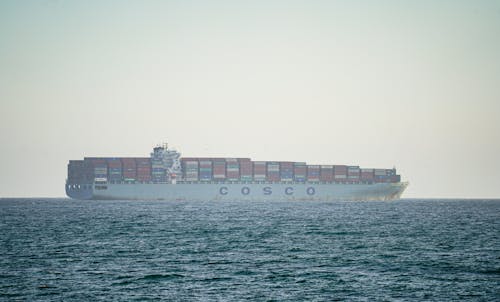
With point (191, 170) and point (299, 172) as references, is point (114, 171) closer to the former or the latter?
point (191, 170)

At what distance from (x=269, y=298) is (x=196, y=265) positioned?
10.3 metres

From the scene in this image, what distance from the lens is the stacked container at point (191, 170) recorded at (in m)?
152

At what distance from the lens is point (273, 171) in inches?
6063

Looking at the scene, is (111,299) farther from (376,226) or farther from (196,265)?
(376,226)

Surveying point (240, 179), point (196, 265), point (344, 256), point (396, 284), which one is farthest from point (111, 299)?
point (240, 179)

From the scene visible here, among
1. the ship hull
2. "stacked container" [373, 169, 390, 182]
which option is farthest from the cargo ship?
"stacked container" [373, 169, 390, 182]

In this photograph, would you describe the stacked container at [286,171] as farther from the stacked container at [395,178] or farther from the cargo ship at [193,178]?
the stacked container at [395,178]

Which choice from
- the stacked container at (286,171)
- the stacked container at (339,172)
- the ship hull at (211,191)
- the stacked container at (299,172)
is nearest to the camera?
the ship hull at (211,191)

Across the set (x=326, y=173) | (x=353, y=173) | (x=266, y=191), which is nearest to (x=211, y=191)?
(x=266, y=191)

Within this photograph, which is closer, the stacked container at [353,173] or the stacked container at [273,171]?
the stacked container at [273,171]

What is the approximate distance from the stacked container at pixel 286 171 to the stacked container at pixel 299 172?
3.27ft

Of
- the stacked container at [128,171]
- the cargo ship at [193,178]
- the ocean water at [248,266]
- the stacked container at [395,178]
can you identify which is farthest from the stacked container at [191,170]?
Result: the ocean water at [248,266]

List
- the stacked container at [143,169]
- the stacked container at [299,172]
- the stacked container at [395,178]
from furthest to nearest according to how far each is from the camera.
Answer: the stacked container at [395,178], the stacked container at [299,172], the stacked container at [143,169]

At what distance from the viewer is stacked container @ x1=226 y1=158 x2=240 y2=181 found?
5984 inches
